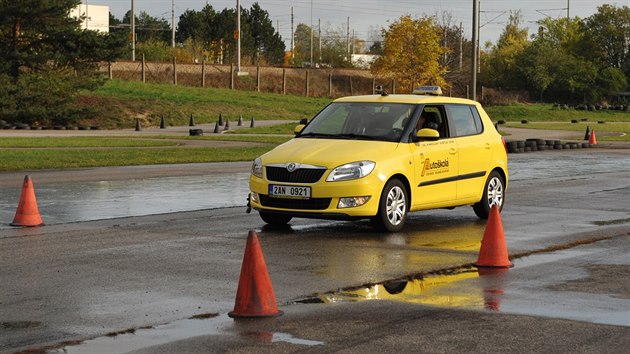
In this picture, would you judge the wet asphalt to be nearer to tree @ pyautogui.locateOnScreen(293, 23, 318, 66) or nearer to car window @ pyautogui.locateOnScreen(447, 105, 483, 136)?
car window @ pyautogui.locateOnScreen(447, 105, 483, 136)

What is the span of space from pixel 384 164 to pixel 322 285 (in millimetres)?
4272

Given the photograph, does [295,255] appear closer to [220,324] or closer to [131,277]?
[131,277]

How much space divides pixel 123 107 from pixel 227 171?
→ 33064 millimetres

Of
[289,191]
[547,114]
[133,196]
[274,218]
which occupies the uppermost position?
[289,191]

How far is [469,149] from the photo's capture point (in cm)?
1616

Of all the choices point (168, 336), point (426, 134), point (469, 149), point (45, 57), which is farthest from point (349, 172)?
point (45, 57)

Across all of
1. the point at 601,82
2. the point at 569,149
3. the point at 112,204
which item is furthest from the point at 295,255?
the point at 601,82

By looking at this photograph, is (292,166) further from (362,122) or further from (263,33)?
(263,33)

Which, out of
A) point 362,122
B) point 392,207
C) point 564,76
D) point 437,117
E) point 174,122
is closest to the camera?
point 392,207

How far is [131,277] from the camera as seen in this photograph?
10.7 m

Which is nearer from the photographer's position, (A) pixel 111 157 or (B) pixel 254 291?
(B) pixel 254 291

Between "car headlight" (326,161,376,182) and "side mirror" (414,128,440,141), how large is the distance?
1239 millimetres

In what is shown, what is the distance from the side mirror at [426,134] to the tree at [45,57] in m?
37.2

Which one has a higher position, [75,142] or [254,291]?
[254,291]
